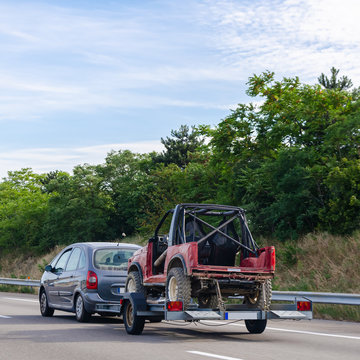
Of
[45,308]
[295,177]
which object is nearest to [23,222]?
[295,177]

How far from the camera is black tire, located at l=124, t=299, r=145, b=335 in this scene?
10.9 meters

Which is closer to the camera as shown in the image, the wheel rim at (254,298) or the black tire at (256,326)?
the wheel rim at (254,298)

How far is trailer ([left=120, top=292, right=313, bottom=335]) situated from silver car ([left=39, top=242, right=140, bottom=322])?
1283 millimetres

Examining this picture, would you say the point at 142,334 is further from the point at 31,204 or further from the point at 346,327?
the point at 31,204

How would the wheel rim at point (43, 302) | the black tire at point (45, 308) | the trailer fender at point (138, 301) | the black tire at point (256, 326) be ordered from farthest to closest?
the wheel rim at point (43, 302)
the black tire at point (45, 308)
the black tire at point (256, 326)
the trailer fender at point (138, 301)

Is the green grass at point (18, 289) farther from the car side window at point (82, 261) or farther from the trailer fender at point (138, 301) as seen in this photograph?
the trailer fender at point (138, 301)

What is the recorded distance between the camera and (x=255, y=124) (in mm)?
32938

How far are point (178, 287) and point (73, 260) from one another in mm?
5230

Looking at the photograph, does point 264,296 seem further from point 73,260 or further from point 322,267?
point 322,267

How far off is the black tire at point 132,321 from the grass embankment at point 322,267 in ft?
19.4

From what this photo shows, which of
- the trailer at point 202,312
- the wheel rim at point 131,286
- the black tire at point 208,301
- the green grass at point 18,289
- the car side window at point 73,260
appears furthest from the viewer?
the green grass at point 18,289

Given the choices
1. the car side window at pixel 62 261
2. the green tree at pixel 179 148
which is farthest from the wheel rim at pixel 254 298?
the green tree at pixel 179 148

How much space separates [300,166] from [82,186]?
34.6m

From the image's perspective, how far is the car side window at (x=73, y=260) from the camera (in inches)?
574
